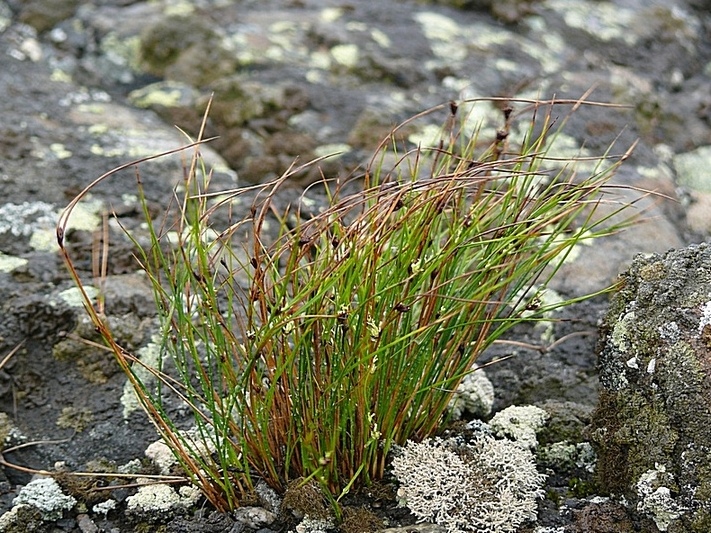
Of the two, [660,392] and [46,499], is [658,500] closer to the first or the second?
[660,392]

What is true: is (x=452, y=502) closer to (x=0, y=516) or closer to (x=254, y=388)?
(x=254, y=388)

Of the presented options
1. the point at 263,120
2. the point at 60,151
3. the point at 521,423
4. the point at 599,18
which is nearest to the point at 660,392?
the point at 521,423

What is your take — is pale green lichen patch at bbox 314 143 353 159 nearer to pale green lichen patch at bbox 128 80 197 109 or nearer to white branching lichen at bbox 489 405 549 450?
pale green lichen patch at bbox 128 80 197 109

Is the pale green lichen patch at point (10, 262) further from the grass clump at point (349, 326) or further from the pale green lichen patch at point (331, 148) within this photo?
the pale green lichen patch at point (331, 148)

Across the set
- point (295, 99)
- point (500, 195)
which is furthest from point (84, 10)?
point (500, 195)

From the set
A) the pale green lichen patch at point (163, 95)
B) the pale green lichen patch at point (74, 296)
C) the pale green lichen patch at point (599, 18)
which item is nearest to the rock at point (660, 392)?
the pale green lichen patch at point (74, 296)

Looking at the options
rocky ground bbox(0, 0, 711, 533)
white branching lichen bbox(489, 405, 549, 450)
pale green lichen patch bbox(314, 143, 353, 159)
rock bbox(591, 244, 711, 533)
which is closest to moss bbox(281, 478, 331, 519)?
rocky ground bbox(0, 0, 711, 533)
